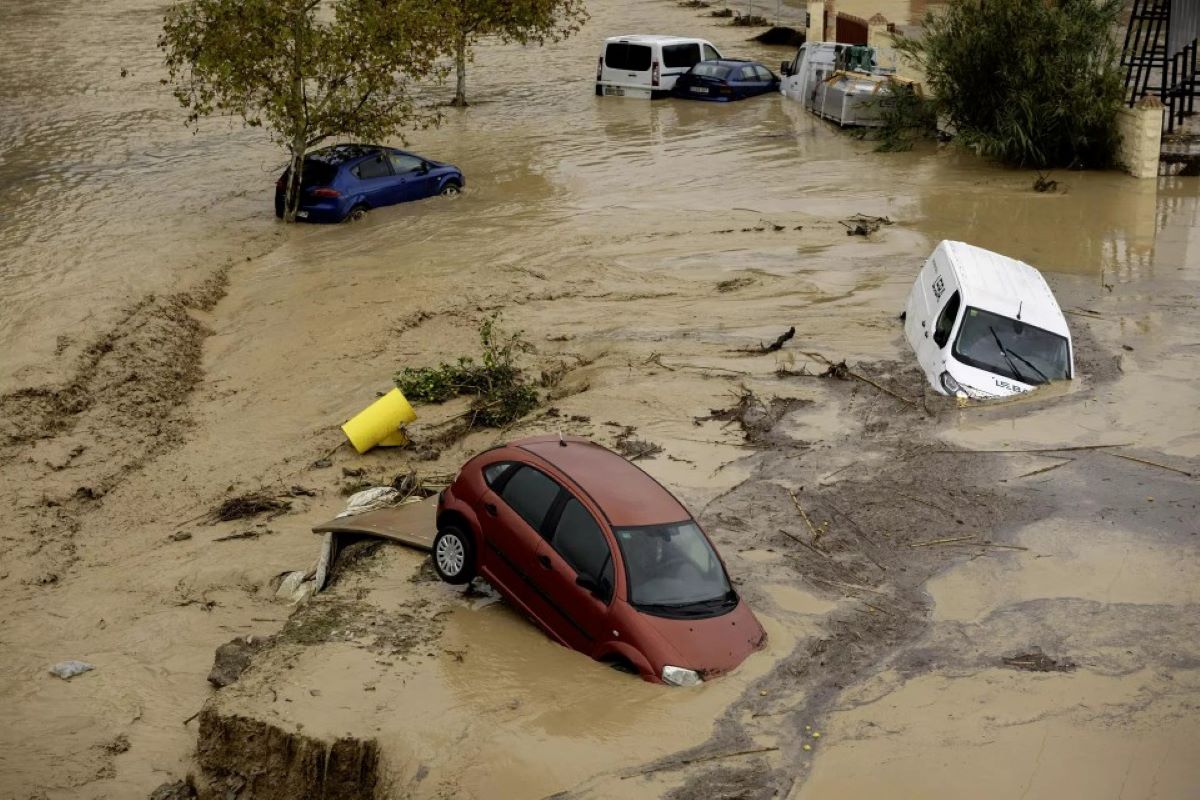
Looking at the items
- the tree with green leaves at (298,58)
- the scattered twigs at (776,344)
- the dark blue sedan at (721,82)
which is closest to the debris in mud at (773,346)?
the scattered twigs at (776,344)

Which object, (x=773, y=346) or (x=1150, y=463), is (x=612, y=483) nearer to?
(x=1150, y=463)

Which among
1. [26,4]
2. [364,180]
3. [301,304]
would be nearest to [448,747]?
[301,304]

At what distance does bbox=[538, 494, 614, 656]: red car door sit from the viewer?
31.1ft

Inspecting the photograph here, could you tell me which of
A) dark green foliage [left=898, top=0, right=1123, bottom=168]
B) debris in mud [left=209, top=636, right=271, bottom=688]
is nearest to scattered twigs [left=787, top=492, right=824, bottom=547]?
debris in mud [left=209, top=636, right=271, bottom=688]

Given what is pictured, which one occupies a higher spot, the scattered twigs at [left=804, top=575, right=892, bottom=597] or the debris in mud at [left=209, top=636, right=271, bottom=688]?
the scattered twigs at [left=804, top=575, right=892, bottom=597]

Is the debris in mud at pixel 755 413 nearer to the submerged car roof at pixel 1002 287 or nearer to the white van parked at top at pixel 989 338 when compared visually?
the white van parked at top at pixel 989 338

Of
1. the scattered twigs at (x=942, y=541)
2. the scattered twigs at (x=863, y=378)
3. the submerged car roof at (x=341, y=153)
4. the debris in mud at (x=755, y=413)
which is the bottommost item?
the scattered twigs at (x=942, y=541)

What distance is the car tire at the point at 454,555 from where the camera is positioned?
1039 cm

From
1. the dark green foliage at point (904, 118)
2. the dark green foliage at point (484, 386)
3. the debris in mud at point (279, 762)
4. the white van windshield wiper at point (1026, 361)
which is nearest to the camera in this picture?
the debris in mud at point (279, 762)

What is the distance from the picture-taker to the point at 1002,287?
15602mm

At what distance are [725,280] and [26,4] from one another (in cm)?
4643

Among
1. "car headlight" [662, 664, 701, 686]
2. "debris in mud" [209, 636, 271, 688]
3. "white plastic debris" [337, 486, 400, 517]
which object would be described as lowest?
"debris in mud" [209, 636, 271, 688]

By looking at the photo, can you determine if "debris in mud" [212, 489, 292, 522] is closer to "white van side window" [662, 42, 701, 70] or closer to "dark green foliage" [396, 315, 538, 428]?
"dark green foliage" [396, 315, 538, 428]

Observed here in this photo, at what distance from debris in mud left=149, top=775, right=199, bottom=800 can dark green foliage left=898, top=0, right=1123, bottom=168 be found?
2147 cm
